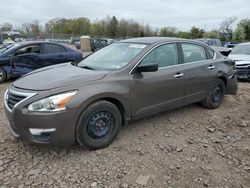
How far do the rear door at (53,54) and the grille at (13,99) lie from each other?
4713 mm

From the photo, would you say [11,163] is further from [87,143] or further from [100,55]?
[100,55]

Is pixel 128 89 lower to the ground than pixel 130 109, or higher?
higher

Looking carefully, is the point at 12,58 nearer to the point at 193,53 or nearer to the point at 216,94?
the point at 193,53

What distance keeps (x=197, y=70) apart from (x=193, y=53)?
1.19 ft

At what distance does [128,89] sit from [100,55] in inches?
44.2

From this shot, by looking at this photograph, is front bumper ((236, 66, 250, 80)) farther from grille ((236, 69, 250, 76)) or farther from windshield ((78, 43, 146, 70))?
windshield ((78, 43, 146, 70))

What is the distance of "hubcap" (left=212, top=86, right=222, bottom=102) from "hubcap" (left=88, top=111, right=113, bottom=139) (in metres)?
2.60

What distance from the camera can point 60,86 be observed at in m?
2.70

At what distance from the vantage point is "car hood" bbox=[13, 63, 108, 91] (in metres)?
2.75

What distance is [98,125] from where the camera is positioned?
9.92ft

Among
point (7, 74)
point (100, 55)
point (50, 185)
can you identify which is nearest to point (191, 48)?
point (100, 55)

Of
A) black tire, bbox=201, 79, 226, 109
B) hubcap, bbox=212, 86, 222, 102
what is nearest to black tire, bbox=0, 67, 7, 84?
black tire, bbox=201, 79, 226, 109

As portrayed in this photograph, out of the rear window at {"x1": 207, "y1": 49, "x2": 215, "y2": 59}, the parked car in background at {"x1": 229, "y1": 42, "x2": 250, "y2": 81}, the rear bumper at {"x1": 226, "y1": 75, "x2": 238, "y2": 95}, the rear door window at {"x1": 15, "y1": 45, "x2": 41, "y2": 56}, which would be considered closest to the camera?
the rear window at {"x1": 207, "y1": 49, "x2": 215, "y2": 59}

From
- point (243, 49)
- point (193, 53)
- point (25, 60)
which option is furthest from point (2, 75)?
point (243, 49)
